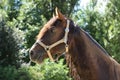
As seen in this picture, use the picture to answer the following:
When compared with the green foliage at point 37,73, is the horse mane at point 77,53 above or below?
above

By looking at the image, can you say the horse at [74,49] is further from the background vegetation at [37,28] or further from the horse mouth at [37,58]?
the background vegetation at [37,28]

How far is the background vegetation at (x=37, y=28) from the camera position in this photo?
16453mm

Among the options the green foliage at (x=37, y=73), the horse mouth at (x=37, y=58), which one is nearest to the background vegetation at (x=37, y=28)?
the green foliage at (x=37, y=73)

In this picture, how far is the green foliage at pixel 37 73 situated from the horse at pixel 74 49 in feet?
32.0

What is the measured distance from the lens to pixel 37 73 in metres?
16.3

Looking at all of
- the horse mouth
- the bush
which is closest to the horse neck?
the horse mouth

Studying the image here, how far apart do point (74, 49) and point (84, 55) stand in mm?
145

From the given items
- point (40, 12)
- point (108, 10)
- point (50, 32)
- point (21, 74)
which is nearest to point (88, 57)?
point (50, 32)

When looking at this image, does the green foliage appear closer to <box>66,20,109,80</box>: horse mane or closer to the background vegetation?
the background vegetation

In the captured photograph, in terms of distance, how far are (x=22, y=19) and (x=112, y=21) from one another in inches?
416

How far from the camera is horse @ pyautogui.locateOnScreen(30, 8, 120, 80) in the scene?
17.1ft

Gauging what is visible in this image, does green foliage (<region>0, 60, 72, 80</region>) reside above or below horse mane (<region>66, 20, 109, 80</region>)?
below

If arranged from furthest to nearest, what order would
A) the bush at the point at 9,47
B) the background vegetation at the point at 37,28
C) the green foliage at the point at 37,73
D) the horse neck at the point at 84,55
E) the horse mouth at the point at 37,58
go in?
the bush at the point at 9,47, the background vegetation at the point at 37,28, the green foliage at the point at 37,73, the horse mouth at the point at 37,58, the horse neck at the point at 84,55

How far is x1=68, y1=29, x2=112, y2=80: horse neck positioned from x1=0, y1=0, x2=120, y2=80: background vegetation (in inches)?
388
